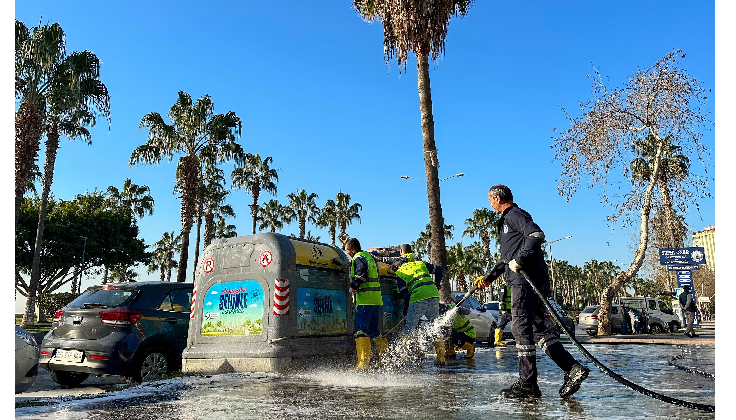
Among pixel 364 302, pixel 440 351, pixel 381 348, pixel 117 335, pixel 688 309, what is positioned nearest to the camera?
pixel 117 335

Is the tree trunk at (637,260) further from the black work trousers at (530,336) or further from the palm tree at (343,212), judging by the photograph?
the palm tree at (343,212)

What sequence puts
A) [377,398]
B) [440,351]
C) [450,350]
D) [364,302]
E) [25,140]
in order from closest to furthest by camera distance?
[377,398] < [364,302] < [440,351] < [450,350] < [25,140]

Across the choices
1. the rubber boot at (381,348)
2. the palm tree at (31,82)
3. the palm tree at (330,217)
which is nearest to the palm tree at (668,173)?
the rubber boot at (381,348)

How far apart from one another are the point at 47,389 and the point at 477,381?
19.7ft

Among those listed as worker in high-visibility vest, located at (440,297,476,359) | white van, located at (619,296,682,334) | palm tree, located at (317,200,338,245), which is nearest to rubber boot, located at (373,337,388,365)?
worker in high-visibility vest, located at (440,297,476,359)

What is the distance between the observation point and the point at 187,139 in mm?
30594

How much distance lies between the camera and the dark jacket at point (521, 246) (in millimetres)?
5383

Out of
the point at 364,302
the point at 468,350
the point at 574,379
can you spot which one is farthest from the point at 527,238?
the point at 468,350

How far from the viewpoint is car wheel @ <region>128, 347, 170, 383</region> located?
773cm

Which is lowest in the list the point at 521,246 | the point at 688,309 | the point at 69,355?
the point at 69,355

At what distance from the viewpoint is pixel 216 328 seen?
7367 millimetres

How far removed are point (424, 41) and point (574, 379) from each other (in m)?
11.5

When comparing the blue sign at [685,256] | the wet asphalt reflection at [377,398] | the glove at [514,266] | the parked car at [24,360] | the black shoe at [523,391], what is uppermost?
the blue sign at [685,256]

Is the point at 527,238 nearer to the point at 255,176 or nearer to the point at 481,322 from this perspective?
the point at 481,322
